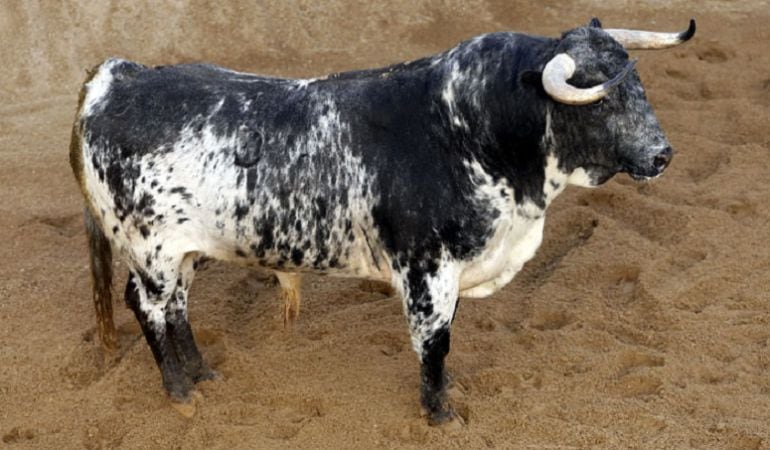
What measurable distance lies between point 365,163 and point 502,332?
1.72 m

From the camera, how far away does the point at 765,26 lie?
398 inches

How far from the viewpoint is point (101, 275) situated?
6199 mm

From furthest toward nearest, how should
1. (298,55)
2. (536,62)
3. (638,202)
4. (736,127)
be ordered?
(298,55) → (736,127) → (638,202) → (536,62)

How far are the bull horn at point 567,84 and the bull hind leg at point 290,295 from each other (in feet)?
6.76

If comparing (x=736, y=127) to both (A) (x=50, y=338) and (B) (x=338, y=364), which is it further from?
(A) (x=50, y=338)

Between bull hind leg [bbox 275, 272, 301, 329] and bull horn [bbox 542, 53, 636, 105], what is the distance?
6.76 feet

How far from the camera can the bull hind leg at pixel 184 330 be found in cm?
600

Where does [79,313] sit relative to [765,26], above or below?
below

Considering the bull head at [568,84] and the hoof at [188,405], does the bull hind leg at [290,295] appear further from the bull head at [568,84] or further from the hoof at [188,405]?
the bull head at [568,84]

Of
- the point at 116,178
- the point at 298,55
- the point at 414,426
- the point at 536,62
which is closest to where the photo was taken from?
the point at 536,62

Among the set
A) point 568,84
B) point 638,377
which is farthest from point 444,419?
point 568,84

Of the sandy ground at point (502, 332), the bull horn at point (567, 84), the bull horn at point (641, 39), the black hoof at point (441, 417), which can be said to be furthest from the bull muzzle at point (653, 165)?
the black hoof at point (441, 417)

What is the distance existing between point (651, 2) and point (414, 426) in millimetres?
5985

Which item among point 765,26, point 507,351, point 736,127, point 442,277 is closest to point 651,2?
point 765,26
